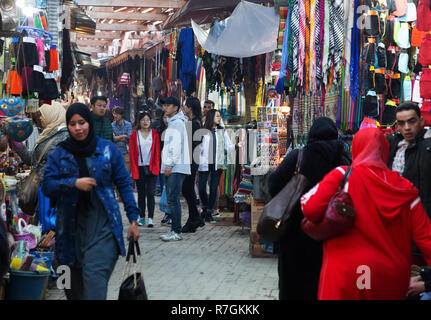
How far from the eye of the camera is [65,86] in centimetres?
1185

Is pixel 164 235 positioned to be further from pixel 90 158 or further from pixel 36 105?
pixel 90 158

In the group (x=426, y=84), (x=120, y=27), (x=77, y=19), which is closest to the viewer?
(x=426, y=84)

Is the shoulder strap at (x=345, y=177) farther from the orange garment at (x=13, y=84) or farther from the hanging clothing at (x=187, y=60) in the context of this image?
the hanging clothing at (x=187, y=60)

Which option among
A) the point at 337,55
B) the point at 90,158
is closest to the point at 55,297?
the point at 90,158

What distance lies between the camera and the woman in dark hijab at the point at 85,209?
402 cm

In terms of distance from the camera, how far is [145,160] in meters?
10.2


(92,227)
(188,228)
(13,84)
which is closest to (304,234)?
(92,227)

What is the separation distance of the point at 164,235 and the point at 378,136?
573 cm

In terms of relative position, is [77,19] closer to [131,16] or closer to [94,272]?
[131,16]

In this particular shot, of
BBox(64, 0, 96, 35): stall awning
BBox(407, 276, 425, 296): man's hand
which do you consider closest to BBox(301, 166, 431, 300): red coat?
BBox(407, 276, 425, 296): man's hand

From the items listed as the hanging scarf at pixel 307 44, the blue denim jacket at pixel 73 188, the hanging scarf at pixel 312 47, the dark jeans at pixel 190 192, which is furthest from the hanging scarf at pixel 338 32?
the blue denim jacket at pixel 73 188

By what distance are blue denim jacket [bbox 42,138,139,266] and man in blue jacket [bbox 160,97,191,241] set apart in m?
4.25

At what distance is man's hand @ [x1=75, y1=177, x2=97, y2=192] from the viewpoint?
4.01 metres

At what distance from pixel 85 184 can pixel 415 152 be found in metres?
3.04
